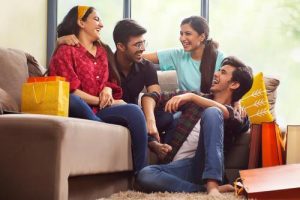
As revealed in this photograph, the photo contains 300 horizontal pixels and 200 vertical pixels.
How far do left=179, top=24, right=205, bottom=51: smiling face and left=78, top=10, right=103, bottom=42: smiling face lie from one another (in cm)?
60

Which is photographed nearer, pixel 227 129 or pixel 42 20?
pixel 227 129

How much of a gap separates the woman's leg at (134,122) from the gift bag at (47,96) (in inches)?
10.5

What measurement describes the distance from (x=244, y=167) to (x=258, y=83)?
0.47 meters

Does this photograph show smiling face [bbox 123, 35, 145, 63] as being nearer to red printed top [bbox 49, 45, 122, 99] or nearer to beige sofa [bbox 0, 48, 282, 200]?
red printed top [bbox 49, 45, 122, 99]

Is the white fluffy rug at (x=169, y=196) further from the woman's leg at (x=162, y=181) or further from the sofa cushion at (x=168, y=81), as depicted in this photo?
the sofa cushion at (x=168, y=81)

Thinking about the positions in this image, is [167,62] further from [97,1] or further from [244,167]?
[97,1]

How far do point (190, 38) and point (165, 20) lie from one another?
5.49 feet

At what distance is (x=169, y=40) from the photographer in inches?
168

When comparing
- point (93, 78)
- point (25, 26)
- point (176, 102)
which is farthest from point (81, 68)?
point (25, 26)

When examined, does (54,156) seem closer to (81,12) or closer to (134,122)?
(134,122)

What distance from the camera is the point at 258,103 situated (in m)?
2.60

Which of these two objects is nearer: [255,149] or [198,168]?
[198,168]

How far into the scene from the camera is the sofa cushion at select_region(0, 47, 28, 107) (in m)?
2.12

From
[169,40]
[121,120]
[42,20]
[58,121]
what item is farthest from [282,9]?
[58,121]
